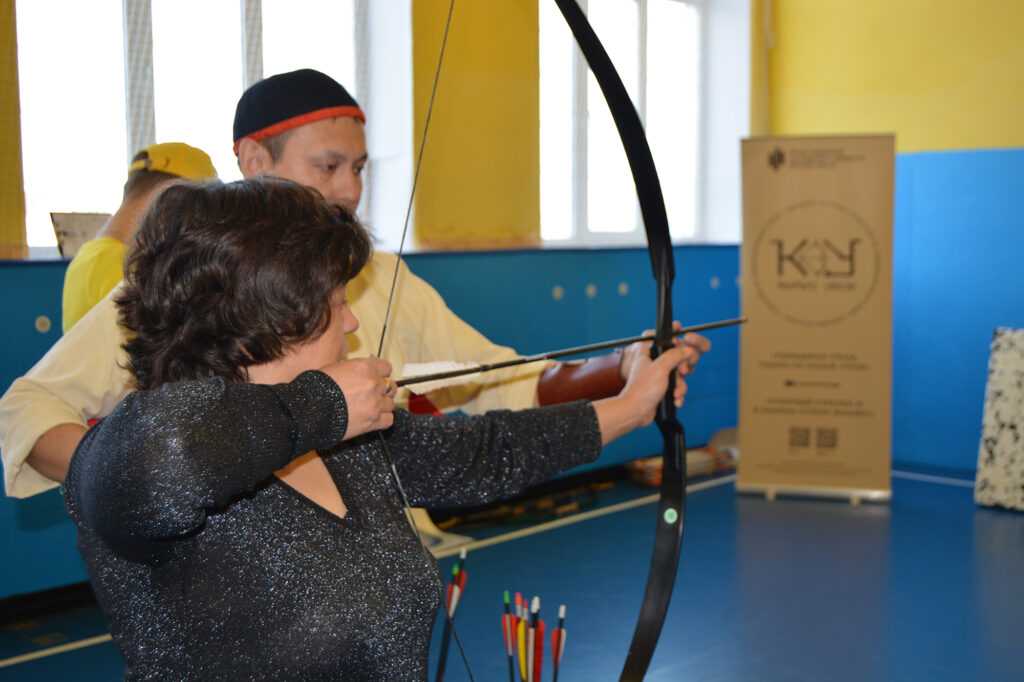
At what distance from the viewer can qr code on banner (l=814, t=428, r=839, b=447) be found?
4285mm

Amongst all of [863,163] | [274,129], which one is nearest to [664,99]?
[863,163]

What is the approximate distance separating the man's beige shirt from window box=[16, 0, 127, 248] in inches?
69.8

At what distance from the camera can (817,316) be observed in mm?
4270

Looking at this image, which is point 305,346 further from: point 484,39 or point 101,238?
point 484,39

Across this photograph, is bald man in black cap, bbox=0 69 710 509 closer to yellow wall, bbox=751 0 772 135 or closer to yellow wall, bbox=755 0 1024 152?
yellow wall, bbox=755 0 1024 152

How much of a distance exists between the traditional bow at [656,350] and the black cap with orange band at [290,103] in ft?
0.76

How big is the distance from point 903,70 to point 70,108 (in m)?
3.65

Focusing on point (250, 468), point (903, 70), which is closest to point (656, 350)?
point (250, 468)

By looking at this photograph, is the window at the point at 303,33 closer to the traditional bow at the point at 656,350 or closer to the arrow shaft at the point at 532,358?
the traditional bow at the point at 656,350

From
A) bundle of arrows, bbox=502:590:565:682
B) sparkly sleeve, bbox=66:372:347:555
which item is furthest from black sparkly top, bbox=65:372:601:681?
bundle of arrows, bbox=502:590:565:682

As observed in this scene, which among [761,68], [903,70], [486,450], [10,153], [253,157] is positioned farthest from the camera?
[761,68]

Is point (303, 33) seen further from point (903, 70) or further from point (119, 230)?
point (903, 70)

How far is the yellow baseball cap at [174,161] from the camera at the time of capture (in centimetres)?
228

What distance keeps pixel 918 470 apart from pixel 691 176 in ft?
6.63
